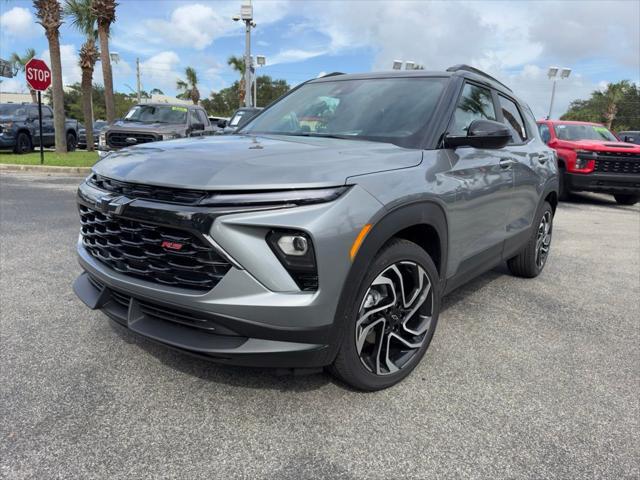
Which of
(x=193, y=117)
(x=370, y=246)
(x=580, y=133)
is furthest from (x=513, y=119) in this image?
(x=193, y=117)

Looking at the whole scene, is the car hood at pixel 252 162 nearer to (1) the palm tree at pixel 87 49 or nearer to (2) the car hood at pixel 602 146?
(2) the car hood at pixel 602 146

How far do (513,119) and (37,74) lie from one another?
41.1ft

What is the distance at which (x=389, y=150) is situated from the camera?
2.57 metres

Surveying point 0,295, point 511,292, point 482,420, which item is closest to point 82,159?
point 0,295

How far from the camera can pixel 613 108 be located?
43.7m

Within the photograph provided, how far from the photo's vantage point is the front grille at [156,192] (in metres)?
2.03

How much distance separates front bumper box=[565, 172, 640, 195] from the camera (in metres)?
10.3

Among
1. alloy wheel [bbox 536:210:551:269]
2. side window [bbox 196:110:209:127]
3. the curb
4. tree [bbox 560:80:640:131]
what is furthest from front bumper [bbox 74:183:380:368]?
tree [bbox 560:80:640:131]

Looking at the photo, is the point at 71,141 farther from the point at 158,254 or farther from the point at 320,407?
the point at 320,407

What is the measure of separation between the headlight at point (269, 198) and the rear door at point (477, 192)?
1.12 metres

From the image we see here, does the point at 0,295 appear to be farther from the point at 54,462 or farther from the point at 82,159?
the point at 82,159

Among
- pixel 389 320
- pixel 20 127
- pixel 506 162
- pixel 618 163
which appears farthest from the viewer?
pixel 20 127

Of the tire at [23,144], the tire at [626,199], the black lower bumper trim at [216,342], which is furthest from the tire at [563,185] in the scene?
the tire at [23,144]

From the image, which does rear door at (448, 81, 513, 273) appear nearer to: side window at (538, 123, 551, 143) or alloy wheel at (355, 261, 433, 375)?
alloy wheel at (355, 261, 433, 375)
